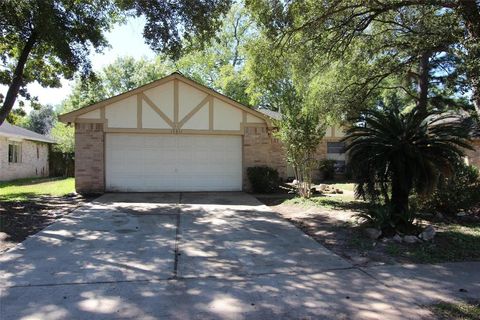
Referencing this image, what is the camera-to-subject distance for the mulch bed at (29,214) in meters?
7.80

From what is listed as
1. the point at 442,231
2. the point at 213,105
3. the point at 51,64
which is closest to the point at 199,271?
the point at 442,231

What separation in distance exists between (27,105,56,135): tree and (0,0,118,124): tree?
6006 cm

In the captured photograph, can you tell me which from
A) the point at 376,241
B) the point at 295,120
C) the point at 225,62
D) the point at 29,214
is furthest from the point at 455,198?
the point at 225,62

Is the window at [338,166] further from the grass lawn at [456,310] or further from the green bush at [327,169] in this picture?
the grass lawn at [456,310]

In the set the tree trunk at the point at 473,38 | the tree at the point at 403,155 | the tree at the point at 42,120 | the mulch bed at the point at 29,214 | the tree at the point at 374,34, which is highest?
the tree at the point at 42,120

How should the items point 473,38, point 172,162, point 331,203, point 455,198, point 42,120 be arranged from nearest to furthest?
1. point 473,38
2. point 455,198
3. point 331,203
4. point 172,162
5. point 42,120

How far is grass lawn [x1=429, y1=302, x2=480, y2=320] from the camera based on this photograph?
4180 mm

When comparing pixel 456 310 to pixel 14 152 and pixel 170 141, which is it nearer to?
pixel 170 141

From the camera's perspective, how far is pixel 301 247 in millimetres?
7184

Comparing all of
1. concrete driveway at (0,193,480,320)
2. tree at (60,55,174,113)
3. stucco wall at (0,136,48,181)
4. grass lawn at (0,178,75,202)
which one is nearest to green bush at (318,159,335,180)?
grass lawn at (0,178,75,202)

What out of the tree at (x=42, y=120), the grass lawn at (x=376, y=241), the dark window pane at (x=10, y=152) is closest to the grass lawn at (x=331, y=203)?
the grass lawn at (x=376, y=241)

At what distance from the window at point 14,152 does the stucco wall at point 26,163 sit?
8.7 inches

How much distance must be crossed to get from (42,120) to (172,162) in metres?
68.3

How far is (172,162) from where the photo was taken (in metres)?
15.7
